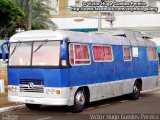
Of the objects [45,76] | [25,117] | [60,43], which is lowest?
[25,117]

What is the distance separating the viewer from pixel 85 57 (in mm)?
15617

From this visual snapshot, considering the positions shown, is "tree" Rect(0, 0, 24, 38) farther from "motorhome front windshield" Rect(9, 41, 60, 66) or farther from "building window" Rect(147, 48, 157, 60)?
"motorhome front windshield" Rect(9, 41, 60, 66)

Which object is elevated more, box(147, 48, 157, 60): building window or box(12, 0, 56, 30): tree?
box(12, 0, 56, 30): tree

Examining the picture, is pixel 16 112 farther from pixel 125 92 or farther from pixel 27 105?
pixel 125 92

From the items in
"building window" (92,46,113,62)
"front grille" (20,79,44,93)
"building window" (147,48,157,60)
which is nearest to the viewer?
"front grille" (20,79,44,93)

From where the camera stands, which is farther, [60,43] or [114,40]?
[114,40]

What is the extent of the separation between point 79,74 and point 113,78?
2.69m

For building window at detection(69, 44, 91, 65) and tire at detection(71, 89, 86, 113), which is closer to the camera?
building window at detection(69, 44, 91, 65)

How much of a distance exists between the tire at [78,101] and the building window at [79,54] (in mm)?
981

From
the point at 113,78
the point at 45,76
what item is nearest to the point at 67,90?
the point at 45,76

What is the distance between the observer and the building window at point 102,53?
16297 mm

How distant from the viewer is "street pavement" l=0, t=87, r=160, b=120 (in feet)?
45.2

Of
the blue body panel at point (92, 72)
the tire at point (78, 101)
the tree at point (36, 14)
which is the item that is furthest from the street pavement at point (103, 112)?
the tree at point (36, 14)

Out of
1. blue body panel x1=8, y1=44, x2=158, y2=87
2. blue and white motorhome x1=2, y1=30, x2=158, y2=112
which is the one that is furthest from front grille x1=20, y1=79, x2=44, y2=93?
blue body panel x1=8, y1=44, x2=158, y2=87
